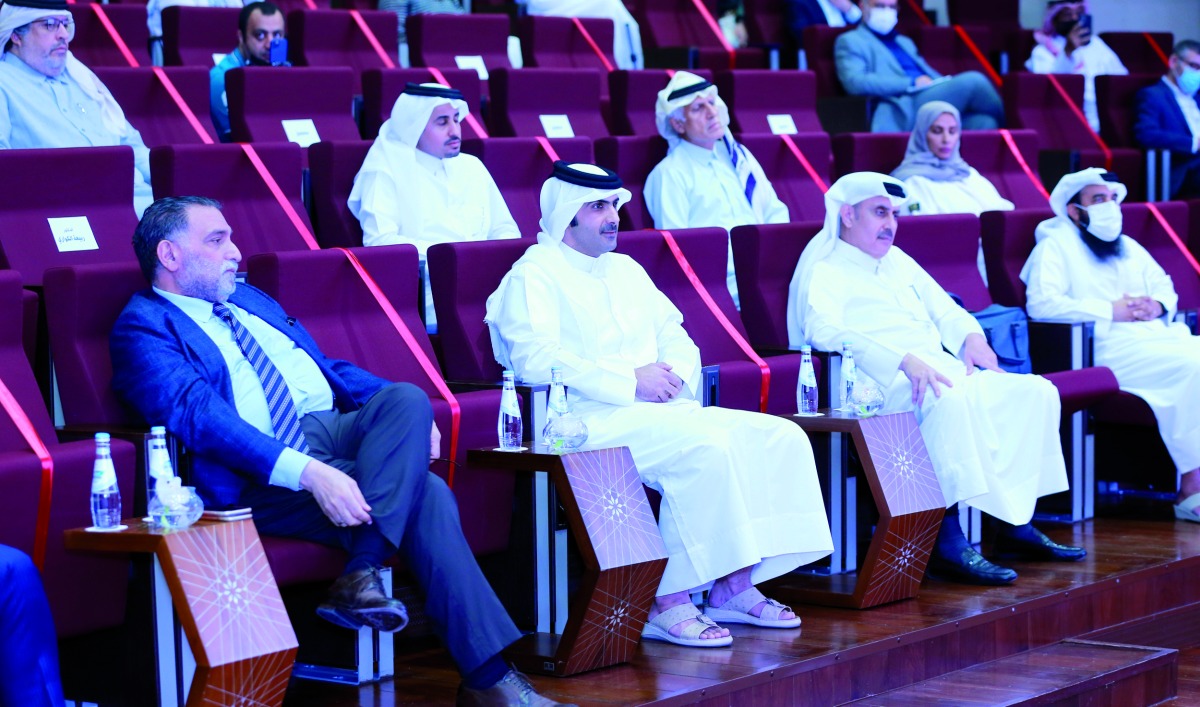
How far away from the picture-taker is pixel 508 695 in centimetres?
292

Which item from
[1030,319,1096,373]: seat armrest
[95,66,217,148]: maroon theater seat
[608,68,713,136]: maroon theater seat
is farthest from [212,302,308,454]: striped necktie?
[608,68,713,136]: maroon theater seat

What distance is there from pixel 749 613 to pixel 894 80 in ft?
11.8

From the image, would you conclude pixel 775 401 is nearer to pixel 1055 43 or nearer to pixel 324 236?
pixel 324 236

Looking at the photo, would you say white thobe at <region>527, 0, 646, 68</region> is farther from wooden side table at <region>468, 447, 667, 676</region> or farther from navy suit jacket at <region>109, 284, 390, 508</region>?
navy suit jacket at <region>109, 284, 390, 508</region>

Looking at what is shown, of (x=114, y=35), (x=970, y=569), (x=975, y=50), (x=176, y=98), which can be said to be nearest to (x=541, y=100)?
(x=176, y=98)

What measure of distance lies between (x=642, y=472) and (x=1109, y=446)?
2119mm

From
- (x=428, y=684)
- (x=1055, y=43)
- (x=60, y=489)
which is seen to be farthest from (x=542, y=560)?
(x=1055, y=43)

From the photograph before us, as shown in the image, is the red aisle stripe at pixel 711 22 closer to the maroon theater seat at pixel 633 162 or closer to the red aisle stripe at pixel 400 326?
the maroon theater seat at pixel 633 162

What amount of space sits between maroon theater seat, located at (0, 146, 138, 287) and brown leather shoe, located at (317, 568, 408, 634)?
124 cm

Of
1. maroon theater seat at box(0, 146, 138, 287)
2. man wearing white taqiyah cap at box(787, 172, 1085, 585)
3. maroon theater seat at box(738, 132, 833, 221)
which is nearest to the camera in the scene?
maroon theater seat at box(0, 146, 138, 287)

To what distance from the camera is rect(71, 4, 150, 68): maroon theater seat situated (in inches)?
212

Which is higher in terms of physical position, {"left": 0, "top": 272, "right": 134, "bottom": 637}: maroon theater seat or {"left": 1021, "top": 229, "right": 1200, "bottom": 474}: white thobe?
{"left": 1021, "top": 229, "right": 1200, "bottom": 474}: white thobe

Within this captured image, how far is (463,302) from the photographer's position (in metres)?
3.81

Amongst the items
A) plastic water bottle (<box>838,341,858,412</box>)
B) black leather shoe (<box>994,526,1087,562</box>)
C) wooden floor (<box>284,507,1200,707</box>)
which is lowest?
wooden floor (<box>284,507,1200,707</box>)
